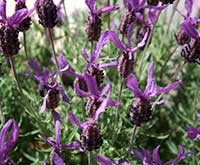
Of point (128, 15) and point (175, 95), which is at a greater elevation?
point (128, 15)

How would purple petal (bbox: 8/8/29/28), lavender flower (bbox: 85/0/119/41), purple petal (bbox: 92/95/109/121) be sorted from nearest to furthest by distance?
1. purple petal (bbox: 92/95/109/121)
2. purple petal (bbox: 8/8/29/28)
3. lavender flower (bbox: 85/0/119/41)

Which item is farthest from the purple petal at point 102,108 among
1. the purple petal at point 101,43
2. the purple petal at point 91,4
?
the purple petal at point 91,4

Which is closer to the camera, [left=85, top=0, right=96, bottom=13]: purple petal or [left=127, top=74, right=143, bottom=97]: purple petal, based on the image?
[left=127, top=74, right=143, bottom=97]: purple petal

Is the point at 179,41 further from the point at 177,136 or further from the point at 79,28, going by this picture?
the point at 79,28

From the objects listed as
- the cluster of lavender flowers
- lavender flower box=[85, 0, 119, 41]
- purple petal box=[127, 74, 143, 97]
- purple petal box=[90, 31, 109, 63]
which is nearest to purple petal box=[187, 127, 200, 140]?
the cluster of lavender flowers

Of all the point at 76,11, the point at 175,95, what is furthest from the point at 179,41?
the point at 76,11

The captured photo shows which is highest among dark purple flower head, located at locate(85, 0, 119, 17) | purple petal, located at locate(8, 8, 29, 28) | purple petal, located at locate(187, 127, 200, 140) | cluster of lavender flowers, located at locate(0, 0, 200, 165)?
purple petal, located at locate(8, 8, 29, 28)

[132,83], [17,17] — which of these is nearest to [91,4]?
[17,17]

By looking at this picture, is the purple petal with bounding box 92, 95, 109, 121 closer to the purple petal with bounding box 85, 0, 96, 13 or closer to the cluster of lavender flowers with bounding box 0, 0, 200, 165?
the cluster of lavender flowers with bounding box 0, 0, 200, 165
